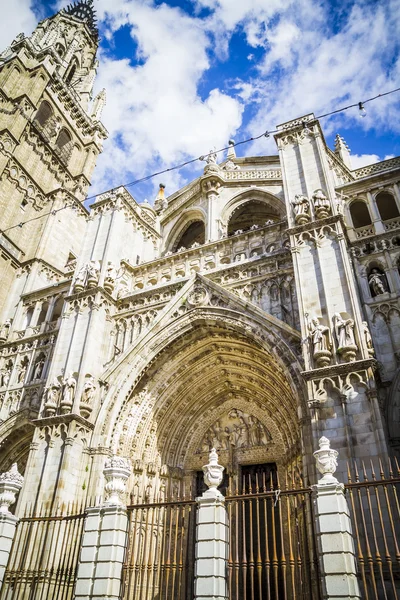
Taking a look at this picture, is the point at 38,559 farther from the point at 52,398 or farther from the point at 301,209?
the point at 301,209

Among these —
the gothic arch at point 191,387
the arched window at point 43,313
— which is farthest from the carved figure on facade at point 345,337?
the arched window at point 43,313

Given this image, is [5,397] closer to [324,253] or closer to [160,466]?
[160,466]

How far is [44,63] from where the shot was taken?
34250 millimetres

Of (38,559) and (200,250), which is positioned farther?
(200,250)

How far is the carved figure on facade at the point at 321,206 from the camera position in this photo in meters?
14.2

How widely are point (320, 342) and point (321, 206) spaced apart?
4824 mm

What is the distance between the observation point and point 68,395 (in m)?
14.6

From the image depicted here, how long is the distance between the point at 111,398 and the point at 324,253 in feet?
26.4

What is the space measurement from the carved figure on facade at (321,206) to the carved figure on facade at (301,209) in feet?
0.90

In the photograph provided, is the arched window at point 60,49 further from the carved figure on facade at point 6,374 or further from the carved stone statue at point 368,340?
the carved stone statue at point 368,340

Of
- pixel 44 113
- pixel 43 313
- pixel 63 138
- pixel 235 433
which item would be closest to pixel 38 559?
pixel 235 433

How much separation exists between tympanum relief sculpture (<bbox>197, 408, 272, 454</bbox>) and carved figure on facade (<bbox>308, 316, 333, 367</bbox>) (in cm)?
462

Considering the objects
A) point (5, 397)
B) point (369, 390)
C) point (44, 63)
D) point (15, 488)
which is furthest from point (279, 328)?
point (44, 63)

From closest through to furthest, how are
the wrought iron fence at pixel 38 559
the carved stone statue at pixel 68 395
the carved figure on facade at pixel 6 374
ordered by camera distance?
the wrought iron fence at pixel 38 559
the carved stone statue at pixel 68 395
the carved figure on facade at pixel 6 374
